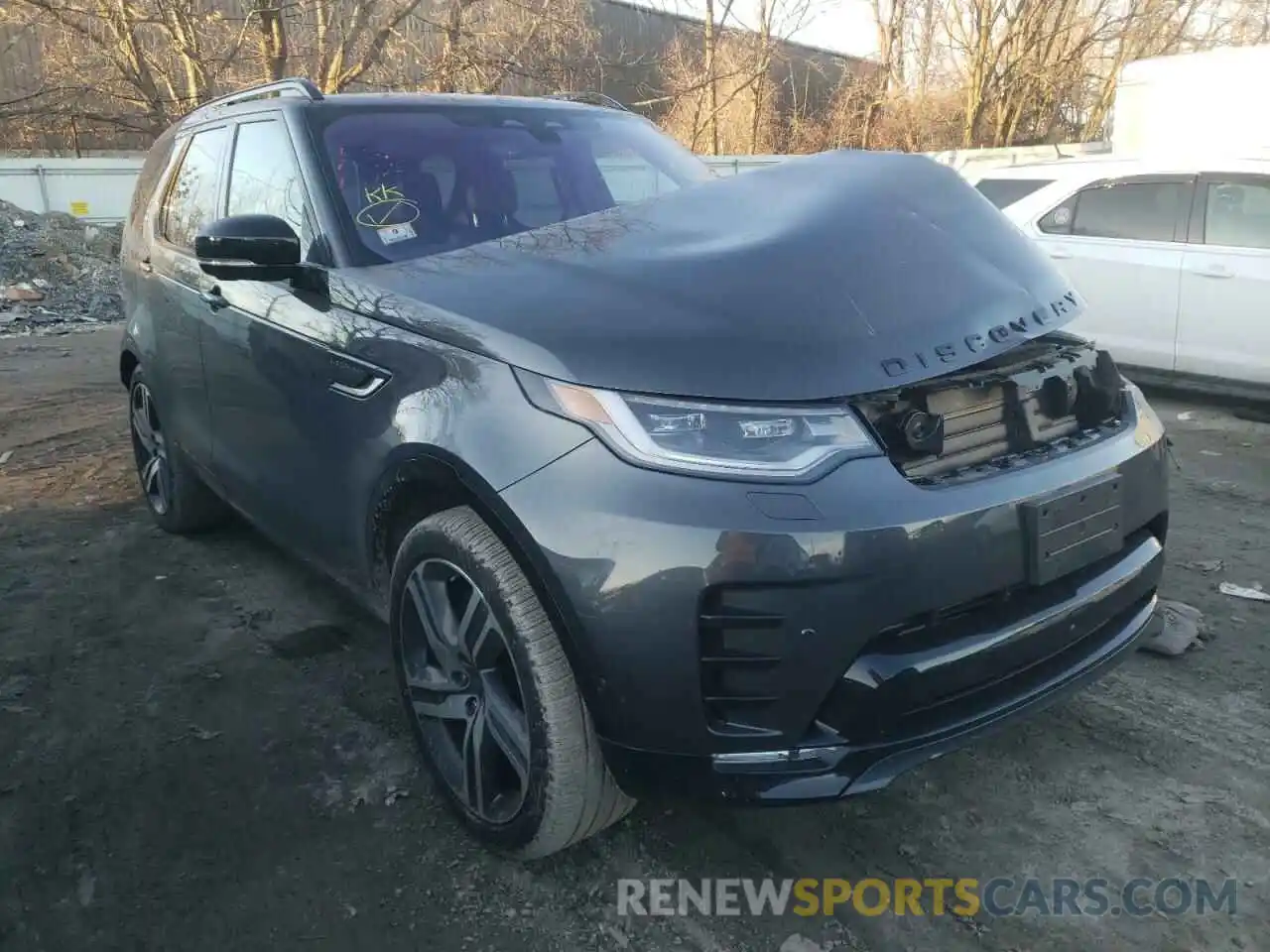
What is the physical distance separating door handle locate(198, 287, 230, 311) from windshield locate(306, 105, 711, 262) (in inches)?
28.6

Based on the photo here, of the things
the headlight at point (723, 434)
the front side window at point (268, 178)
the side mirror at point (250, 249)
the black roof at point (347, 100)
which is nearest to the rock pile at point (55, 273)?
the black roof at point (347, 100)

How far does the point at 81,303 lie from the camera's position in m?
12.7

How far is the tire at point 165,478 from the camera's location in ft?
14.2

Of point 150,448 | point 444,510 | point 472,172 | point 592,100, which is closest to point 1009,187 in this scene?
point 592,100

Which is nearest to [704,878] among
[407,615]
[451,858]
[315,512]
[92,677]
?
[451,858]

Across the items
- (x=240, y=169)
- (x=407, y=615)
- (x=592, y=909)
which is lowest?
(x=592, y=909)

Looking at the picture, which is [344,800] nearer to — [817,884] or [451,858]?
[451,858]

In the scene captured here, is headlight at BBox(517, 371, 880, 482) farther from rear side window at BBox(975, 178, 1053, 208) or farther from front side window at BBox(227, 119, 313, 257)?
rear side window at BBox(975, 178, 1053, 208)

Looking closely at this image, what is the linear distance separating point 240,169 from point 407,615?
1847 millimetres

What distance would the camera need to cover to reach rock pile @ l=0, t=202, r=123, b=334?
1199cm

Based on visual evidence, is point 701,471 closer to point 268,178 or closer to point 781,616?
point 781,616

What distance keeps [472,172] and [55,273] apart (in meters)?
13.0

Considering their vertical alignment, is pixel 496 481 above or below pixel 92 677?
above

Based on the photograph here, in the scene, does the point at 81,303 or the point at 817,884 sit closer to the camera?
the point at 817,884
